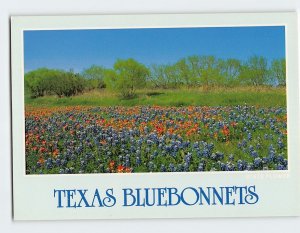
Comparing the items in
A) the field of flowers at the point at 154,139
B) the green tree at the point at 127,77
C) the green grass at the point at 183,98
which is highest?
the green tree at the point at 127,77

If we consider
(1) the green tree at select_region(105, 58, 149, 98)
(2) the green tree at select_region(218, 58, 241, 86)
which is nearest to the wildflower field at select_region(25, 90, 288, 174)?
(1) the green tree at select_region(105, 58, 149, 98)

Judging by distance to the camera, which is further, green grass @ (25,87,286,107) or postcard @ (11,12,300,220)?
green grass @ (25,87,286,107)

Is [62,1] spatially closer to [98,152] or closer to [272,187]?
[98,152]

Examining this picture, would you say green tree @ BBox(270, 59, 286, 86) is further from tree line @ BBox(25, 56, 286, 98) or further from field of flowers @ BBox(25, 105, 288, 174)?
field of flowers @ BBox(25, 105, 288, 174)

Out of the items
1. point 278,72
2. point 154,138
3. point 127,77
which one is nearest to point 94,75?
point 127,77

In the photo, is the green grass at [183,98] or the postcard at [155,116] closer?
the postcard at [155,116]

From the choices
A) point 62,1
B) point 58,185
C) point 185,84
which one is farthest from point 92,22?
point 58,185

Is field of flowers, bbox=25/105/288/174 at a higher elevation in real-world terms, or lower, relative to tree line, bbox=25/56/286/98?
lower

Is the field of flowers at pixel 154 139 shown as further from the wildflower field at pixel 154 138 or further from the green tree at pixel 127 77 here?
the green tree at pixel 127 77

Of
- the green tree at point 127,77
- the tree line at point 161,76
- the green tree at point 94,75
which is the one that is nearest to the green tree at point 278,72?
the tree line at point 161,76
